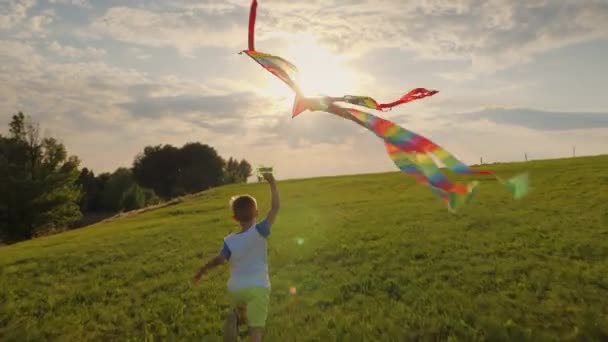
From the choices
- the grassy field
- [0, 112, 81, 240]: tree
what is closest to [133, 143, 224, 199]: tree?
[0, 112, 81, 240]: tree

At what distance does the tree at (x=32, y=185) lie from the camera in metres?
54.6

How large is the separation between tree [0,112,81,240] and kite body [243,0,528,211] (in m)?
54.7

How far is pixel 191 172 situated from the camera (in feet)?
343

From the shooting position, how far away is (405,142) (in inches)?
221

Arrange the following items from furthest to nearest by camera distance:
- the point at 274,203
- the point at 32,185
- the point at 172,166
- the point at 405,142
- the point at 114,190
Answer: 1. the point at 172,166
2. the point at 114,190
3. the point at 32,185
4. the point at 274,203
5. the point at 405,142

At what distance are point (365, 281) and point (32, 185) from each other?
164 ft

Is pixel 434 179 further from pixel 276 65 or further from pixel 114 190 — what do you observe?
pixel 114 190

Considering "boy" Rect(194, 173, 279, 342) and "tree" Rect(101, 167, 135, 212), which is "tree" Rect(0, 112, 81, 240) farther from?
"boy" Rect(194, 173, 279, 342)

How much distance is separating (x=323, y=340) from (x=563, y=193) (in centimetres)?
2352

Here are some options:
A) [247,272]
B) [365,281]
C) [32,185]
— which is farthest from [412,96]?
[32,185]

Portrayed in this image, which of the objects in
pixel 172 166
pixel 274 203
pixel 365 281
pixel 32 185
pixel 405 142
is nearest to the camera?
pixel 405 142

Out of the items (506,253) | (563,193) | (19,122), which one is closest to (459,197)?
(506,253)

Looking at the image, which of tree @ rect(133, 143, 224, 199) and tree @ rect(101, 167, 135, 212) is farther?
tree @ rect(133, 143, 224, 199)

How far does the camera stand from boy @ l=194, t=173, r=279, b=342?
21.8ft
